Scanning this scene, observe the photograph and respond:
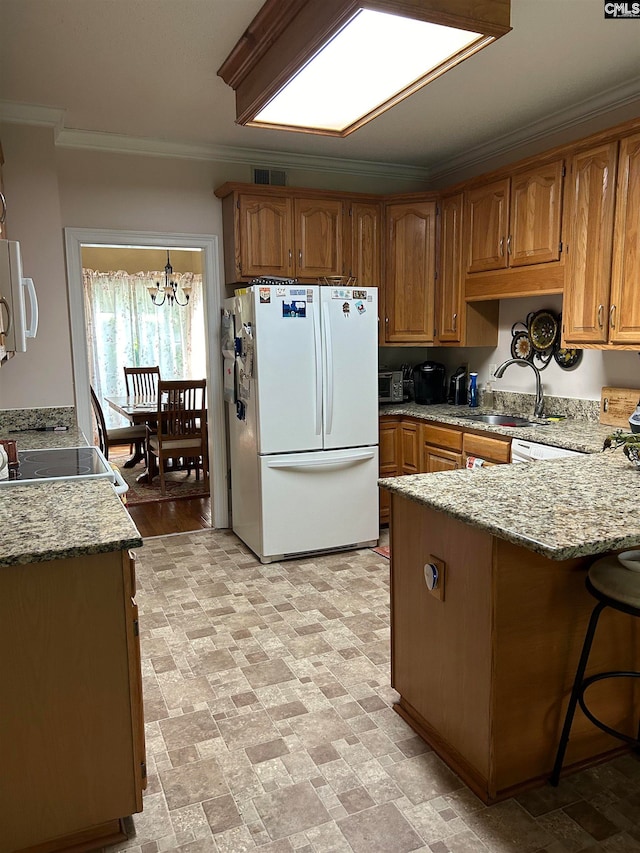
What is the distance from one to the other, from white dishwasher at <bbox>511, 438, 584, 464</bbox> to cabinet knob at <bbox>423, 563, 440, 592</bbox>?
1.36 meters

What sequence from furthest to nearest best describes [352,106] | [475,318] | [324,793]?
1. [475,318]
2. [352,106]
3. [324,793]

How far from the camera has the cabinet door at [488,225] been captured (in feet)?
12.4

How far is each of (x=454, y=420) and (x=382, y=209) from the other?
166 centimetres

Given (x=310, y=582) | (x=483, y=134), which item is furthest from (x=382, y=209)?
(x=310, y=582)

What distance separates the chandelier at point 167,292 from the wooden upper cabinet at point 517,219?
14.0ft

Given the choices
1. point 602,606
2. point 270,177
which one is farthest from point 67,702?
point 270,177

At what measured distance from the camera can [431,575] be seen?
77.7 inches

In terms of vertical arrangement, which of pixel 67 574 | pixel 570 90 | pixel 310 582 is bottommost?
pixel 310 582

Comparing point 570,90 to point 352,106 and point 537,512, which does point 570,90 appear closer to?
point 352,106

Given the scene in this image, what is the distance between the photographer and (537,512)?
173 centimetres

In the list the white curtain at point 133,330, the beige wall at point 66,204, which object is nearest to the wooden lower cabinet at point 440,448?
the beige wall at point 66,204

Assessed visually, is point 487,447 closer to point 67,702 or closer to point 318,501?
point 318,501

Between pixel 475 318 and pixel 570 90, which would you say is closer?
pixel 570 90

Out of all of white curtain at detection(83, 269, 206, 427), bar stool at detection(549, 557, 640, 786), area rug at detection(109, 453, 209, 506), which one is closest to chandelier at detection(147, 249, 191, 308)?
white curtain at detection(83, 269, 206, 427)
